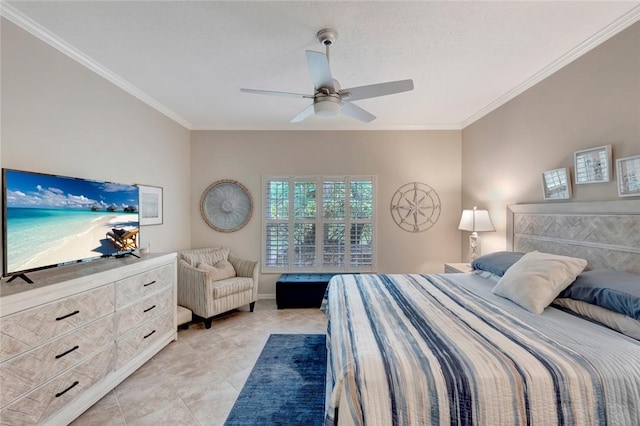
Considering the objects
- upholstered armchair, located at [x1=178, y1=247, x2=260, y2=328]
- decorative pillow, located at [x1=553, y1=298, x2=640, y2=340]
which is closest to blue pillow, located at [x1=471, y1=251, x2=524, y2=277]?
decorative pillow, located at [x1=553, y1=298, x2=640, y2=340]

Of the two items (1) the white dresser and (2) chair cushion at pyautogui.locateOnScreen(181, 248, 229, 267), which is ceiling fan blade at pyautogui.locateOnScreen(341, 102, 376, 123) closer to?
(1) the white dresser

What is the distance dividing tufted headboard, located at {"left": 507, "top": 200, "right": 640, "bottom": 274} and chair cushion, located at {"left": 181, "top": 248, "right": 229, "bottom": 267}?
3.83 m

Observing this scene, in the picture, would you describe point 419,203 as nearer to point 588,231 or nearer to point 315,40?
point 588,231

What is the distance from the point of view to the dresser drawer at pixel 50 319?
1415 millimetres

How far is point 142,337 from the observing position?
7.81 feet

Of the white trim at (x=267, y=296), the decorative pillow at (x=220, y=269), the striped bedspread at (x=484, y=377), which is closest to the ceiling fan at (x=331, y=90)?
the striped bedspread at (x=484, y=377)

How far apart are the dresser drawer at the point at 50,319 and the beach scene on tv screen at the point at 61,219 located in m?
0.35

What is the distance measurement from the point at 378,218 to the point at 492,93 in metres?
2.18

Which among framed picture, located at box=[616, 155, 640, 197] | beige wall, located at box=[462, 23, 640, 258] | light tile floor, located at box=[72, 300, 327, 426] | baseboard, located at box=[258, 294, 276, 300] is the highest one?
beige wall, located at box=[462, 23, 640, 258]

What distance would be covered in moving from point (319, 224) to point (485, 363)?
3242 mm

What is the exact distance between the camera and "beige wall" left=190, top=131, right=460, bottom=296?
4246mm

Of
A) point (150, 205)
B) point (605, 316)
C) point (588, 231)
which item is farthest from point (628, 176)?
point (150, 205)

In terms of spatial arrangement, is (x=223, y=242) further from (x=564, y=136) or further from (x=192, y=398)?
(x=564, y=136)

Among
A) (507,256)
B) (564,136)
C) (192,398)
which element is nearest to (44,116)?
(192,398)
